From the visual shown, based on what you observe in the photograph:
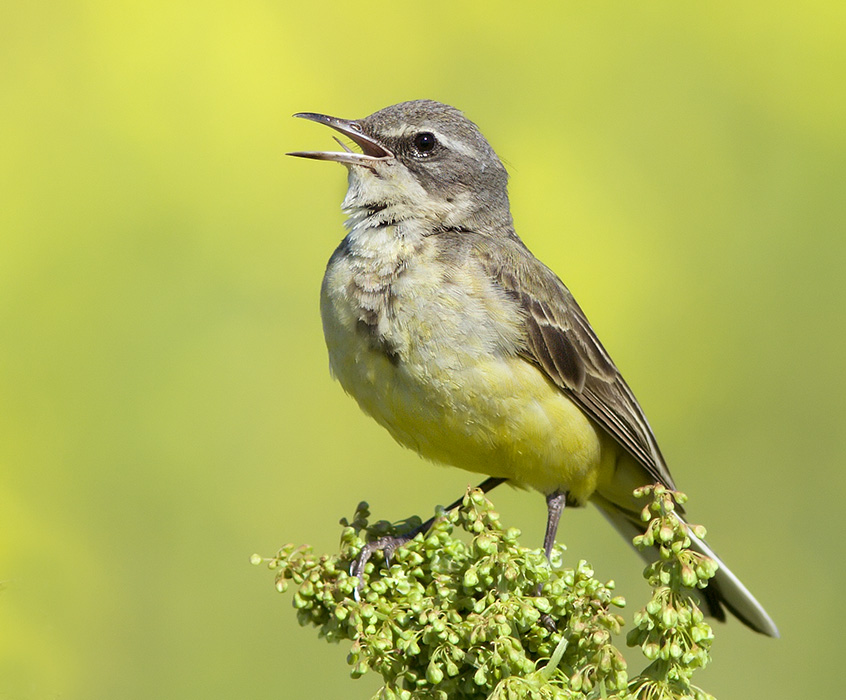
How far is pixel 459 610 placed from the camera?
319 cm

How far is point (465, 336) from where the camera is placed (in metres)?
4.33

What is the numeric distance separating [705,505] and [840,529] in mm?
718

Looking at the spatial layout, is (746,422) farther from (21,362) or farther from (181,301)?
(21,362)

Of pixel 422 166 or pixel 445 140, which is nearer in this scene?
pixel 422 166

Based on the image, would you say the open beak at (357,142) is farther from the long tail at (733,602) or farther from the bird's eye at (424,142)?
the long tail at (733,602)

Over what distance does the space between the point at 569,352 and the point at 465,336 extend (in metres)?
0.64

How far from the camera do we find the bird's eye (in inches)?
195

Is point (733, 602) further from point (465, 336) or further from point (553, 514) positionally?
point (465, 336)

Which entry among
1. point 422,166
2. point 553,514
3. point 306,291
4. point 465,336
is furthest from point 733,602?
point 306,291

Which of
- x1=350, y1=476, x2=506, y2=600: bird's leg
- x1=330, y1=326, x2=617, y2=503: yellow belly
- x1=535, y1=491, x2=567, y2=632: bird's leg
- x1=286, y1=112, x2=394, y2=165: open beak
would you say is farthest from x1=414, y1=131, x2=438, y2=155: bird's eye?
x1=350, y1=476, x2=506, y2=600: bird's leg

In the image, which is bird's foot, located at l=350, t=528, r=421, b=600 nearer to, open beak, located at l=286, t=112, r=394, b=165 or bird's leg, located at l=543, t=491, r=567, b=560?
bird's leg, located at l=543, t=491, r=567, b=560

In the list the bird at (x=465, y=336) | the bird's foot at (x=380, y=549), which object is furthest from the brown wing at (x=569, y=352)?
the bird's foot at (x=380, y=549)

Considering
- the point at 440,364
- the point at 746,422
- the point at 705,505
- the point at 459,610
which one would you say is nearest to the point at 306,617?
the point at 459,610

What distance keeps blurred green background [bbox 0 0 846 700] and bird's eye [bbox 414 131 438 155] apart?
0.50m
